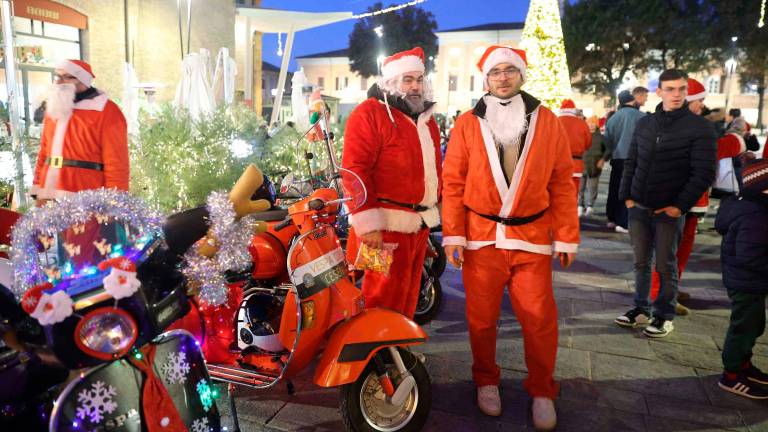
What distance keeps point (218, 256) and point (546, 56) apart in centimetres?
1359

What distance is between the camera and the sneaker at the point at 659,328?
4344 mm

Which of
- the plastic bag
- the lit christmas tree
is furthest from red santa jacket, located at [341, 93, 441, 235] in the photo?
the lit christmas tree

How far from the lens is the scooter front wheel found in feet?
8.96

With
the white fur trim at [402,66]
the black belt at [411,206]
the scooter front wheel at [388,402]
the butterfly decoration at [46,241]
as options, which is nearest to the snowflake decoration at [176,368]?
the butterfly decoration at [46,241]

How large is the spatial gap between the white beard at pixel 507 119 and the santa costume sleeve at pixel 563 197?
0.19 metres

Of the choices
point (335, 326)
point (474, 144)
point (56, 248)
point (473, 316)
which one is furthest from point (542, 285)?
point (56, 248)

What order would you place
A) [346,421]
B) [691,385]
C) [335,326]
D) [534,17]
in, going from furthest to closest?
[534,17] → [691,385] → [335,326] → [346,421]

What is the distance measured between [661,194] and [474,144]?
1929 mm

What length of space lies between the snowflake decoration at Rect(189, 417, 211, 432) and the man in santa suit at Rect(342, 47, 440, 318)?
60.3 inches

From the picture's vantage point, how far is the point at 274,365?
10.1 feet

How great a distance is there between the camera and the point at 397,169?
3469 mm

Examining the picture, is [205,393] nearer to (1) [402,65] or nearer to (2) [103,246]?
(2) [103,246]

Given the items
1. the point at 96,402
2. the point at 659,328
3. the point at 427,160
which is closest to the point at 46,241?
the point at 96,402

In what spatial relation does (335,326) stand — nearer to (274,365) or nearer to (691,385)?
(274,365)
